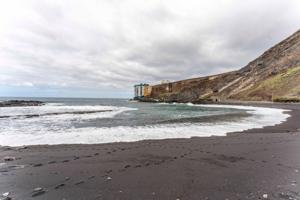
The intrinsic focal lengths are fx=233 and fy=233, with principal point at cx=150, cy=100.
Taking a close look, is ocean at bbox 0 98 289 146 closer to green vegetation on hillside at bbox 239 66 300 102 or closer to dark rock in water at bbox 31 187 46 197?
dark rock in water at bbox 31 187 46 197

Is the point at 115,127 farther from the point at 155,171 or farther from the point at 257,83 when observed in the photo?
the point at 257,83

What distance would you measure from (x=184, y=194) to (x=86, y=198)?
6.43ft

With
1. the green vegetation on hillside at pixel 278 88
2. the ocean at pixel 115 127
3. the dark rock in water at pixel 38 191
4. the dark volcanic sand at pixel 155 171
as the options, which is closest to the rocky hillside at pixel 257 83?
the green vegetation on hillside at pixel 278 88

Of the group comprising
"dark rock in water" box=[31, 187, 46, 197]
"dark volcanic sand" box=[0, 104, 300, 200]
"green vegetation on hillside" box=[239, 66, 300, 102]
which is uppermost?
"green vegetation on hillside" box=[239, 66, 300, 102]

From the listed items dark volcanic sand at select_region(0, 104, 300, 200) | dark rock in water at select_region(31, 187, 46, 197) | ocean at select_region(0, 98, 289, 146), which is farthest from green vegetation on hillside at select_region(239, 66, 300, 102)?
dark rock in water at select_region(31, 187, 46, 197)

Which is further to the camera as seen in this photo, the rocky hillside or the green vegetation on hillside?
the rocky hillside

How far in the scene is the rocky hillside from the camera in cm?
8058

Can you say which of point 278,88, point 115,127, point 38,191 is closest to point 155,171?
point 38,191

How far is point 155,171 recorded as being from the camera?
21.0 feet

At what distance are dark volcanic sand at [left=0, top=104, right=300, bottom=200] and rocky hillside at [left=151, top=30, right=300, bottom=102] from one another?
65429 millimetres

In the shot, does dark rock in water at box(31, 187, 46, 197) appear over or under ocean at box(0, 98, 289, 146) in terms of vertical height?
under

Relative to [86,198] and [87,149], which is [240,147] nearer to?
[87,149]

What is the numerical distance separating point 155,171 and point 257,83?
336 feet

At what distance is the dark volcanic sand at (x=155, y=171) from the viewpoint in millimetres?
4836
